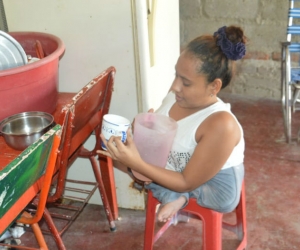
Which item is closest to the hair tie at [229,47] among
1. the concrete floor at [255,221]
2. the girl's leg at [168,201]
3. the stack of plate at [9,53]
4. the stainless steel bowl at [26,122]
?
the girl's leg at [168,201]

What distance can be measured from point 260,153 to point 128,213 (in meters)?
1.03

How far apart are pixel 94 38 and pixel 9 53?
406 mm

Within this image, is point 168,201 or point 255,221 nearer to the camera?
point 168,201

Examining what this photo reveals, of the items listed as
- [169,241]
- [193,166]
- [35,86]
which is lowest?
[169,241]

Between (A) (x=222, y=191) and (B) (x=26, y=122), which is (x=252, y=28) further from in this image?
(B) (x=26, y=122)

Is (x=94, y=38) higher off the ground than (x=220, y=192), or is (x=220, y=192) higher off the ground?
(x=94, y=38)

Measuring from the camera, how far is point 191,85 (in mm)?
1340

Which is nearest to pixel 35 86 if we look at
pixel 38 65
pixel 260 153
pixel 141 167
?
pixel 38 65

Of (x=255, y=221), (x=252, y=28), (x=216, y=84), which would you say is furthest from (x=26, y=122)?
(x=252, y=28)

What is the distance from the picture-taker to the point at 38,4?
5.83 ft

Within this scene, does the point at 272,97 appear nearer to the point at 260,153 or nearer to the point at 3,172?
the point at 260,153

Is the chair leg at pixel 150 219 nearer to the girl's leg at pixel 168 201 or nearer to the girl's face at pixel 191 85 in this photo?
the girl's leg at pixel 168 201

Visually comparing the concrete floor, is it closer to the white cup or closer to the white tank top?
the white tank top

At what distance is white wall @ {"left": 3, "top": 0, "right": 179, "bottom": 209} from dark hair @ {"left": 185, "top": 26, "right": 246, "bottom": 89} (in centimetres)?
45
